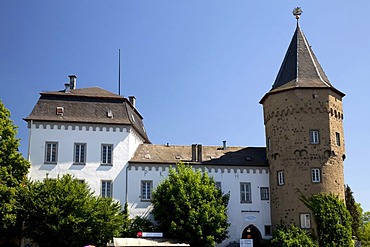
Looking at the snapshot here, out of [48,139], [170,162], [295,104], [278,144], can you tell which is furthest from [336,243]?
[48,139]

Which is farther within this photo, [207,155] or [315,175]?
[207,155]

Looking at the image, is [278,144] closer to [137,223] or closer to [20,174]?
[137,223]

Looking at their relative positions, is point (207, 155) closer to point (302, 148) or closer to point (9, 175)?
point (302, 148)

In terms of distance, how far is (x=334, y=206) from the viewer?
118ft

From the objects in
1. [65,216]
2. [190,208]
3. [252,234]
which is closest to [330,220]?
[252,234]

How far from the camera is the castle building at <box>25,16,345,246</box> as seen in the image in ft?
121

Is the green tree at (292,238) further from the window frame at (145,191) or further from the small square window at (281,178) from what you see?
the window frame at (145,191)

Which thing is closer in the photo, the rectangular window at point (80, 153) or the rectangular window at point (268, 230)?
the rectangular window at point (80, 153)

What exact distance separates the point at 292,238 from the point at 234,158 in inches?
355

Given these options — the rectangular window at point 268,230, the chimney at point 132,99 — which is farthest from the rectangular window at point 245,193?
the chimney at point 132,99

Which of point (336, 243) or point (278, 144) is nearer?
point (336, 243)

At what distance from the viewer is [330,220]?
3547 cm

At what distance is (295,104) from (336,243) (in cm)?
1115

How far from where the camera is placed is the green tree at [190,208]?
34.2 m
